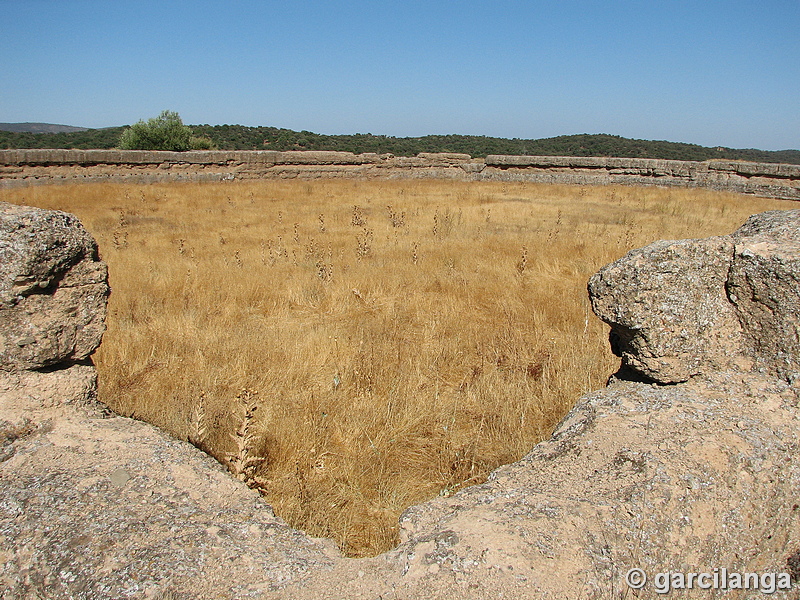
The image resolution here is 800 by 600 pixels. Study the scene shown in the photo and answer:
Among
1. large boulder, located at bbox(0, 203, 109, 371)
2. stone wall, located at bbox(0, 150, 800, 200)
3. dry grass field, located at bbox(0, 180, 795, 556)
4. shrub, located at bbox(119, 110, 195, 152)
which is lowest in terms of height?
dry grass field, located at bbox(0, 180, 795, 556)

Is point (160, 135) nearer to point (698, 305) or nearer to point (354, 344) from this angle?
point (354, 344)

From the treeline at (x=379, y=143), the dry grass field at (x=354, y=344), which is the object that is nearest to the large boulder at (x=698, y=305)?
the dry grass field at (x=354, y=344)

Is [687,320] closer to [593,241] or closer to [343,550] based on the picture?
[343,550]

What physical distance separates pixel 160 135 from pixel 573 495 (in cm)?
3029

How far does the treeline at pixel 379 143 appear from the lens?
37.2m

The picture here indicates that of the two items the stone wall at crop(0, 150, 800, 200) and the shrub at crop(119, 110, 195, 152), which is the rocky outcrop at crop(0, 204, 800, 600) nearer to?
the stone wall at crop(0, 150, 800, 200)

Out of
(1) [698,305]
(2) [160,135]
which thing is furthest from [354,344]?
(2) [160,135]

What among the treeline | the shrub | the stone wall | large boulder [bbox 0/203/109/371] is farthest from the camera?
the treeline

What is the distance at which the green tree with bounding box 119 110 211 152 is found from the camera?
90.7 ft

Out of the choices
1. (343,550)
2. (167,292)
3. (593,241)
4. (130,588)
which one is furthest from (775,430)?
(593,241)

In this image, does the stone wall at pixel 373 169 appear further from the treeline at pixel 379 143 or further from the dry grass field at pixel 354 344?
the treeline at pixel 379 143

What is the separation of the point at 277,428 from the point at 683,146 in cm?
5443

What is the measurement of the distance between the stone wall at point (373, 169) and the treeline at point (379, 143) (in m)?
16.1

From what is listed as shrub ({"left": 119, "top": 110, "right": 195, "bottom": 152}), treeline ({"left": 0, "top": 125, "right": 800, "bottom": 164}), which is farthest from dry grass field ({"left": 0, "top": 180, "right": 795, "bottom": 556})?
treeline ({"left": 0, "top": 125, "right": 800, "bottom": 164})
